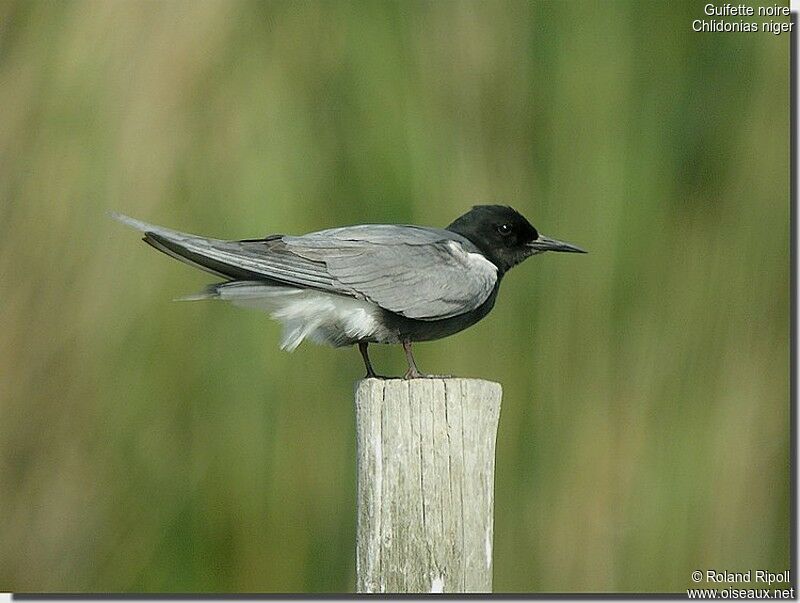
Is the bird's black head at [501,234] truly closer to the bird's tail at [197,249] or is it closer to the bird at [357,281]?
the bird at [357,281]

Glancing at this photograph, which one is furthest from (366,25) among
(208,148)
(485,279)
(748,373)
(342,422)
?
(748,373)

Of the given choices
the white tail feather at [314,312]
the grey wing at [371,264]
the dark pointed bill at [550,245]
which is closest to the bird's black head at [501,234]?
the dark pointed bill at [550,245]

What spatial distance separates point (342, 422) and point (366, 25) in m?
1.57

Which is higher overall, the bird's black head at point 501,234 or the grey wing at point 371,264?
the bird's black head at point 501,234

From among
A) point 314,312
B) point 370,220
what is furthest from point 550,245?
point 314,312

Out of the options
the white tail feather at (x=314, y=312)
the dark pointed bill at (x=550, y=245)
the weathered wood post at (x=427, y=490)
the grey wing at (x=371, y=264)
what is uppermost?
the dark pointed bill at (x=550, y=245)

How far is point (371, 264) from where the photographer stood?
3953 mm

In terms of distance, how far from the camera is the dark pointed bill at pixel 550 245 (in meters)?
4.46

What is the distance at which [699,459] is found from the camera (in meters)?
4.62

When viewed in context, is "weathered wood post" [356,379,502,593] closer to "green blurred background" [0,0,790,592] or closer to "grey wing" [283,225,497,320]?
"grey wing" [283,225,497,320]

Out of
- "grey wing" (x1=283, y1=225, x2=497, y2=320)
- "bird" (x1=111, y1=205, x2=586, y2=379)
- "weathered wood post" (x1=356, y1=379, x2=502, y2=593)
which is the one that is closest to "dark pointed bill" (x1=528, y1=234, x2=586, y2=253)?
"bird" (x1=111, y1=205, x2=586, y2=379)

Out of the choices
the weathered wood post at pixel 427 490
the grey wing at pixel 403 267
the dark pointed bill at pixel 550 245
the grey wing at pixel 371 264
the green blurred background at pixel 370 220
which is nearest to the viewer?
the weathered wood post at pixel 427 490

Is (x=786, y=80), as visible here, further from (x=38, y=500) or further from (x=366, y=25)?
(x=38, y=500)

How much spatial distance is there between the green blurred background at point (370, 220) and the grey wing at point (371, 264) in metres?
0.66
